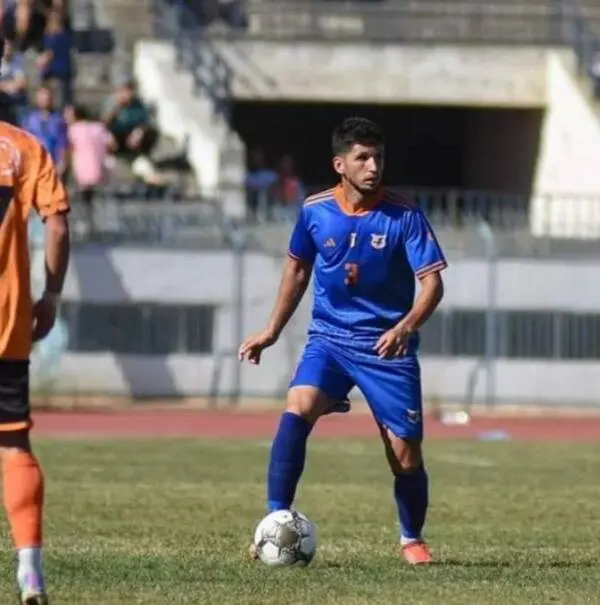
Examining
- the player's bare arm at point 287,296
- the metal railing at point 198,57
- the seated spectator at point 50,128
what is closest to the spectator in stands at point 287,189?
the metal railing at point 198,57

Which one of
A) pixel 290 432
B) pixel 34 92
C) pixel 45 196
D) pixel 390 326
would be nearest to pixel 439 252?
pixel 390 326

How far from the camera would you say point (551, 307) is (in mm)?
24078

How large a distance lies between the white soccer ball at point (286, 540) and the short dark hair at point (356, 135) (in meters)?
1.74

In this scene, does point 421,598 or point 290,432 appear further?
point 290,432

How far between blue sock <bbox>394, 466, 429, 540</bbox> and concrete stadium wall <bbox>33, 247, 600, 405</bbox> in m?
13.6

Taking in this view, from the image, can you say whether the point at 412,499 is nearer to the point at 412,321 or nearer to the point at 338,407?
the point at 338,407

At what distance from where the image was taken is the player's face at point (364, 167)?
31.2ft

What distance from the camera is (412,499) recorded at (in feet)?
32.1

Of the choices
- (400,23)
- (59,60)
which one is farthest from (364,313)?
(400,23)

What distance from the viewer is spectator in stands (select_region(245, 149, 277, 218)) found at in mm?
25513

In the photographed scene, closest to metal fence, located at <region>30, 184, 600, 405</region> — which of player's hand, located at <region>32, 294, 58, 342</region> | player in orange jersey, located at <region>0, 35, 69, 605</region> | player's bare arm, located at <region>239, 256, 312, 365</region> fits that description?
player's bare arm, located at <region>239, 256, 312, 365</region>

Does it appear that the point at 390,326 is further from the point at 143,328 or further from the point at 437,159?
the point at 437,159

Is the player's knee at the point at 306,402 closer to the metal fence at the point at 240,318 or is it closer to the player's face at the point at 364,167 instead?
the player's face at the point at 364,167

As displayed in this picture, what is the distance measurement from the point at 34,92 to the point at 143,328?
492 cm
